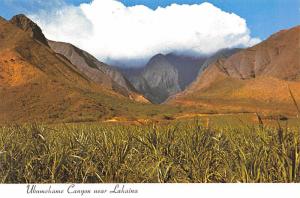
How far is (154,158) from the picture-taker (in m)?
7.21

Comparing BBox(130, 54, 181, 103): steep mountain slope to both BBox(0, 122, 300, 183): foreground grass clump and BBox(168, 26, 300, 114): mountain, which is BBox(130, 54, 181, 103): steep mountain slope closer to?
BBox(168, 26, 300, 114): mountain

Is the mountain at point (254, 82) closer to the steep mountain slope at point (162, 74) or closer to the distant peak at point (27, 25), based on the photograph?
the steep mountain slope at point (162, 74)

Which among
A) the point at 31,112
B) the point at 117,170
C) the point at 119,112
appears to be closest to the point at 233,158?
the point at 117,170

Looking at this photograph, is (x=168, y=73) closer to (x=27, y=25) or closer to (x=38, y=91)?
(x=38, y=91)

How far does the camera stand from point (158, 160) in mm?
6859

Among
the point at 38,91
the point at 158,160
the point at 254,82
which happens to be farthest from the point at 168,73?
the point at 254,82

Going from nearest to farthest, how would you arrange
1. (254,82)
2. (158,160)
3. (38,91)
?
(158,160) → (38,91) → (254,82)

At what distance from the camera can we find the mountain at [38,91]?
52875 mm

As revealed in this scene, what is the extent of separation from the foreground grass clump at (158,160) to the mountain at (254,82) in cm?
3062

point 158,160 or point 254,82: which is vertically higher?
point 254,82

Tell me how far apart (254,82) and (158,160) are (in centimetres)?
9241

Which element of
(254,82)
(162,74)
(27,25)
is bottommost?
(162,74)

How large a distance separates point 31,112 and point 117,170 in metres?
46.7

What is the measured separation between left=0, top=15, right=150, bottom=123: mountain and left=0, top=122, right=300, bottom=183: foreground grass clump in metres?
36.0
